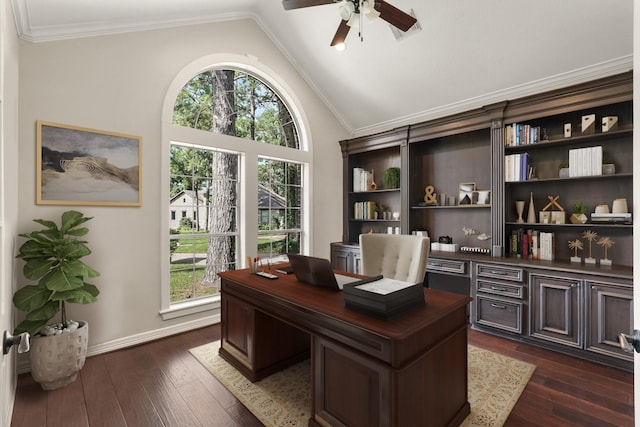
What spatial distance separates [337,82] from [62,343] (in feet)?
13.3

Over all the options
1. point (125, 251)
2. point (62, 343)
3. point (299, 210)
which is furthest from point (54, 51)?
point (299, 210)

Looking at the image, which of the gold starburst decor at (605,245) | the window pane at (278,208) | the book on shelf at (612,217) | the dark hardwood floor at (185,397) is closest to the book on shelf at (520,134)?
the book on shelf at (612,217)

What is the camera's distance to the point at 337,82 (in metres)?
4.43

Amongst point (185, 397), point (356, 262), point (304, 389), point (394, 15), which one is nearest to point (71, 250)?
point (185, 397)

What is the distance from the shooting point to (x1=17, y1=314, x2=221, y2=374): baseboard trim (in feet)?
8.36

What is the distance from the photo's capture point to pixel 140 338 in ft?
10.2

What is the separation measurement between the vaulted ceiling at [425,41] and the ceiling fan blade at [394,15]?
95 cm

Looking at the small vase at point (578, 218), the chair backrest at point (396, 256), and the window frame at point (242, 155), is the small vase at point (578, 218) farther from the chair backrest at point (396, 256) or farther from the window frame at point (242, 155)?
the window frame at point (242, 155)

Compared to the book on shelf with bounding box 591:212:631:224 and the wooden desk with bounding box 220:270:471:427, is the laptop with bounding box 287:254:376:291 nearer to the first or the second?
the wooden desk with bounding box 220:270:471:427

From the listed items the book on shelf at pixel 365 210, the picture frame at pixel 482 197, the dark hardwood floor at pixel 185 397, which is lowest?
the dark hardwood floor at pixel 185 397

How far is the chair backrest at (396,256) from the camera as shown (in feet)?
8.29

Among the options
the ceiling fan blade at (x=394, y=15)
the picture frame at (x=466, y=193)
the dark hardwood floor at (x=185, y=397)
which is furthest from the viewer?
the picture frame at (x=466, y=193)

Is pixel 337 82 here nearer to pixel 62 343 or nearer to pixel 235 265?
pixel 235 265

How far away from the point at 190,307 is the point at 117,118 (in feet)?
6.56
